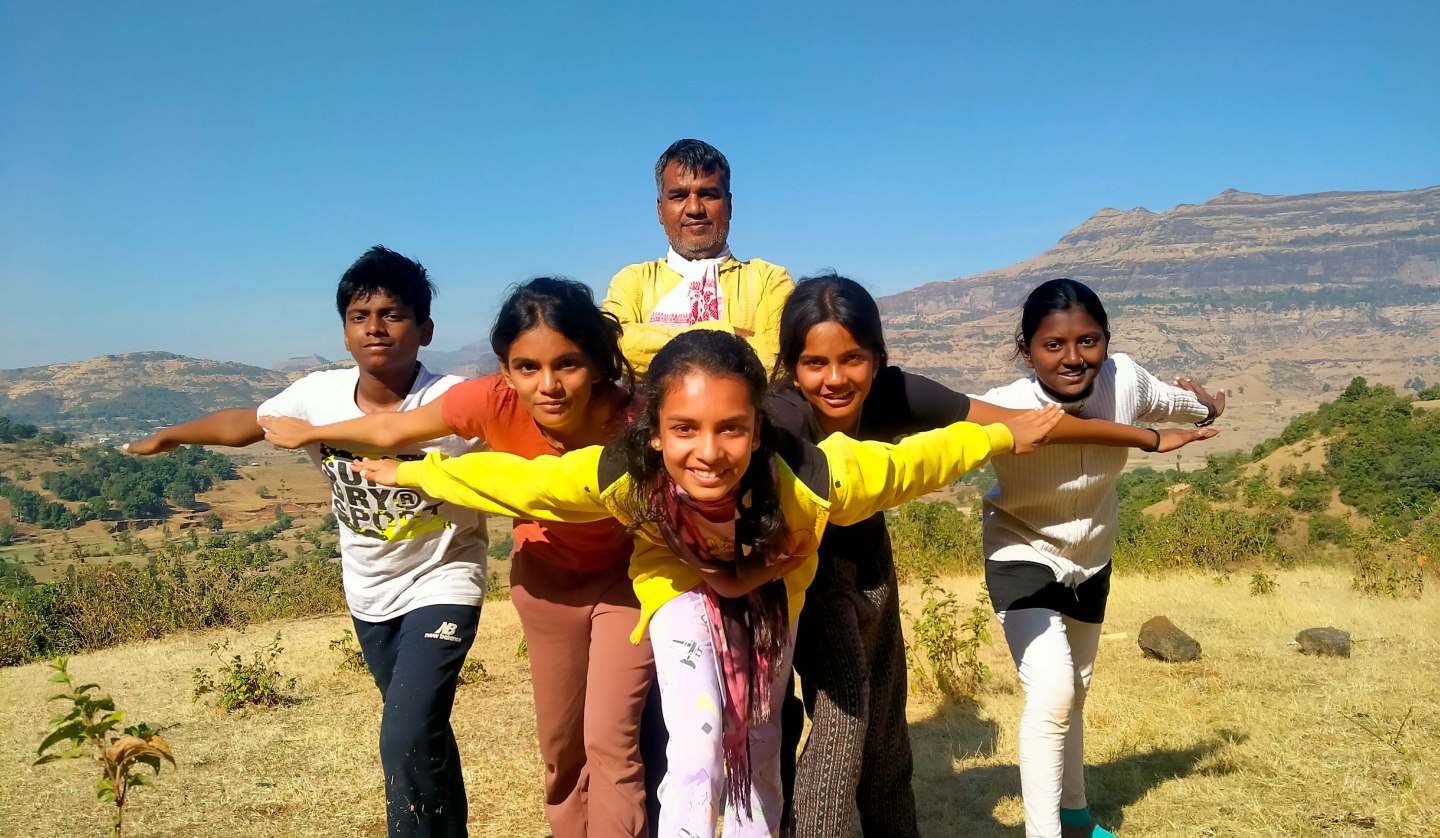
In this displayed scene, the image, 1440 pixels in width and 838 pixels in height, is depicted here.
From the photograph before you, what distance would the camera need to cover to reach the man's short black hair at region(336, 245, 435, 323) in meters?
3.26

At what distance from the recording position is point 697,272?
141 inches

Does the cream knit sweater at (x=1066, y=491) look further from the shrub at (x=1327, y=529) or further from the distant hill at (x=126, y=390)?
the distant hill at (x=126, y=390)

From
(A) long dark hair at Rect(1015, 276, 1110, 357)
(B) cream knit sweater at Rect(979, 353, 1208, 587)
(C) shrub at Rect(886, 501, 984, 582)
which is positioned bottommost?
(C) shrub at Rect(886, 501, 984, 582)

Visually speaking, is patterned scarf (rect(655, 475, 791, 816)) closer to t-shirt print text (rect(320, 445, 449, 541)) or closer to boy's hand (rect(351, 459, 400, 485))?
boy's hand (rect(351, 459, 400, 485))

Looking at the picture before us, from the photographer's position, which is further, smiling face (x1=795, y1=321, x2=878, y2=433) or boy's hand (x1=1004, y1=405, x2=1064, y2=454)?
boy's hand (x1=1004, y1=405, x2=1064, y2=454)

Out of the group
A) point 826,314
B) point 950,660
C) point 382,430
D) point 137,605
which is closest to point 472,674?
point 950,660

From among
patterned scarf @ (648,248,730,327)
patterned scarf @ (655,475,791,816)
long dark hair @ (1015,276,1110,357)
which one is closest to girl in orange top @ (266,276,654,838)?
patterned scarf @ (655,475,791,816)

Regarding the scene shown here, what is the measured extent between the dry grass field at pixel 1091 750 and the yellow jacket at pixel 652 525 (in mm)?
2052

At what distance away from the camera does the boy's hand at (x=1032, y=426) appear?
297cm

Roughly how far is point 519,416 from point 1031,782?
2.12 m

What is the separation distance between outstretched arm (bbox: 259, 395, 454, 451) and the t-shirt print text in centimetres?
11

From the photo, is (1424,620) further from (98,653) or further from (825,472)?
(98,653)

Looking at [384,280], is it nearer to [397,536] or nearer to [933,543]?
[397,536]

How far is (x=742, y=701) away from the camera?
257 centimetres
